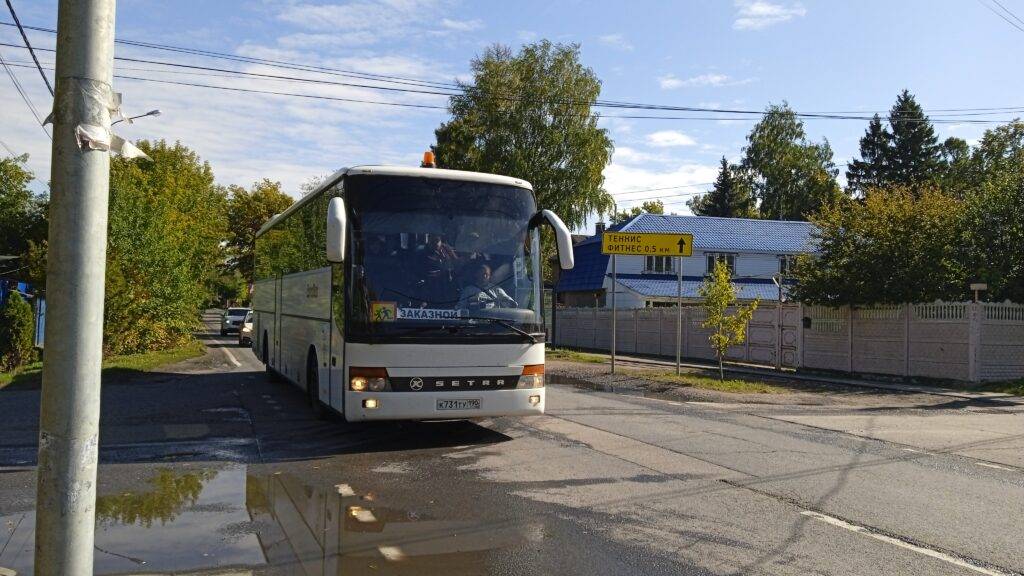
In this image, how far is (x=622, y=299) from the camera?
5209cm

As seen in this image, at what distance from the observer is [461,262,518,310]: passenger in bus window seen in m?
9.90

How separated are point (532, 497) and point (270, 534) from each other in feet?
7.46

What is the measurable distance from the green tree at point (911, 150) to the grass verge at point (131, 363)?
5674 centimetres

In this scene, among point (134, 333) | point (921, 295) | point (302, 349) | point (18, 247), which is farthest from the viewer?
point (18, 247)

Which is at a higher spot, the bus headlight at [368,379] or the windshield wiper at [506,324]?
the windshield wiper at [506,324]

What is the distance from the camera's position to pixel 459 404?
9.82 m

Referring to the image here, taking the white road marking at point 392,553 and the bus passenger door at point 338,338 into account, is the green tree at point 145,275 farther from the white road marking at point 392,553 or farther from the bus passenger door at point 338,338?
the white road marking at point 392,553

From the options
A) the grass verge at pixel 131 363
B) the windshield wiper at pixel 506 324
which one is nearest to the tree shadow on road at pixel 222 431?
the windshield wiper at pixel 506 324

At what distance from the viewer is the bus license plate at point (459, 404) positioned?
9.76 m

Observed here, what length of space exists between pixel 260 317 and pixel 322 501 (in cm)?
1296

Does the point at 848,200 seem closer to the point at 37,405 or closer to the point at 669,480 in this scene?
the point at 669,480

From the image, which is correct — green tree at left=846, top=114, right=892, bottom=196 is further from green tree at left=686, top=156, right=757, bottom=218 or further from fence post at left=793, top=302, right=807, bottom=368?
fence post at left=793, top=302, right=807, bottom=368

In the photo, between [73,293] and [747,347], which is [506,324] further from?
[747,347]

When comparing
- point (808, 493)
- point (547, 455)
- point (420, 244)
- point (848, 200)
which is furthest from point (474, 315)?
point (848, 200)
